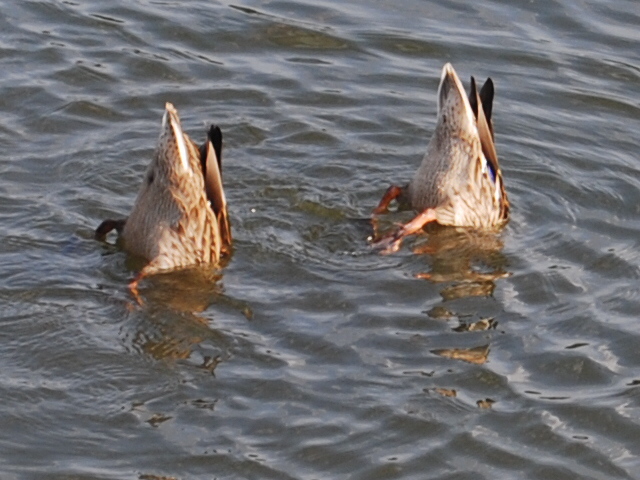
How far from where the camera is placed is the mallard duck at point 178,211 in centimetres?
844

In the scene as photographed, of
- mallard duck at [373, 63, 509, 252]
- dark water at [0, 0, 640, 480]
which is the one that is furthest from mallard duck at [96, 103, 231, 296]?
mallard duck at [373, 63, 509, 252]

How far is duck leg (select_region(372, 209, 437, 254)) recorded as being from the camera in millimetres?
9180

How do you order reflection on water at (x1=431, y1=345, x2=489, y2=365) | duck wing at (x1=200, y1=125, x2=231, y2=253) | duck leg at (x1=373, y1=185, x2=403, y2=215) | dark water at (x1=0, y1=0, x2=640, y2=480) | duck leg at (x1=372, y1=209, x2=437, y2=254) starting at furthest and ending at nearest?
duck leg at (x1=373, y1=185, x2=403, y2=215) → duck leg at (x1=372, y1=209, x2=437, y2=254) → duck wing at (x1=200, y1=125, x2=231, y2=253) → reflection on water at (x1=431, y1=345, x2=489, y2=365) → dark water at (x1=0, y1=0, x2=640, y2=480)

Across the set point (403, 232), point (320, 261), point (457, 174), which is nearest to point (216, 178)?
point (320, 261)

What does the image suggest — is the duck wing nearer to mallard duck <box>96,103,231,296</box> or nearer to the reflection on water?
mallard duck <box>96,103,231,296</box>

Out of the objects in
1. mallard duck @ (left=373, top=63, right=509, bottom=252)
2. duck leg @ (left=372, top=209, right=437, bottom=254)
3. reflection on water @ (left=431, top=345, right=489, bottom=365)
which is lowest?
reflection on water @ (left=431, top=345, right=489, bottom=365)

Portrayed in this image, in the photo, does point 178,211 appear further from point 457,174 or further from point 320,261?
point 457,174

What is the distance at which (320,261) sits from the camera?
8.90 metres

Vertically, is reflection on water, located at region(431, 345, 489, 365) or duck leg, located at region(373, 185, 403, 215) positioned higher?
duck leg, located at region(373, 185, 403, 215)

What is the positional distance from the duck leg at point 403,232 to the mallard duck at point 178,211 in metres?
0.96

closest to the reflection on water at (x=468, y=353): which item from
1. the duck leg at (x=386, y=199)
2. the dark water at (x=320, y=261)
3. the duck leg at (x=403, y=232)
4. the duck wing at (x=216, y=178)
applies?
the dark water at (x=320, y=261)

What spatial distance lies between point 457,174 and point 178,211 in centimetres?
189

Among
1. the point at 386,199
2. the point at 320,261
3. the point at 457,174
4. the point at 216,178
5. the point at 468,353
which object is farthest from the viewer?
the point at 386,199

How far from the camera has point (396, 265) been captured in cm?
901
